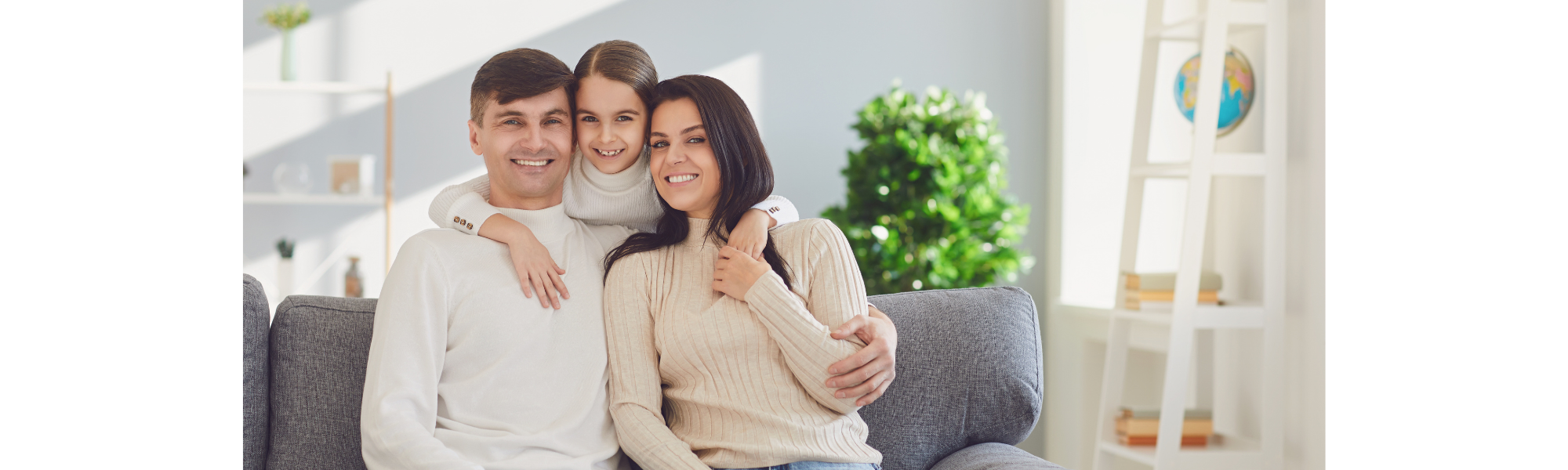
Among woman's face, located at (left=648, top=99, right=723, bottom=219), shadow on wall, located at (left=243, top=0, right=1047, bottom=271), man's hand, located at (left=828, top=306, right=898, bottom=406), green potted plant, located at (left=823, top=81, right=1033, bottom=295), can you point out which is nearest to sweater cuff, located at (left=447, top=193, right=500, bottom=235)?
woman's face, located at (left=648, top=99, right=723, bottom=219)

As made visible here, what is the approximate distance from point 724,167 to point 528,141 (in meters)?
0.29

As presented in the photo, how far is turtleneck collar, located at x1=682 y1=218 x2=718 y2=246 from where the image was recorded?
4.69ft

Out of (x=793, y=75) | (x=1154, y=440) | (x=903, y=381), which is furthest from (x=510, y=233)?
(x=793, y=75)

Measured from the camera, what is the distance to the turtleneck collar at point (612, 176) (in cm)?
142

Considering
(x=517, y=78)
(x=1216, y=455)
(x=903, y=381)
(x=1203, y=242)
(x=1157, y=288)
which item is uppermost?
(x=517, y=78)

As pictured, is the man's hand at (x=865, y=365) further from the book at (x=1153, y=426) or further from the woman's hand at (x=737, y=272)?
the book at (x=1153, y=426)

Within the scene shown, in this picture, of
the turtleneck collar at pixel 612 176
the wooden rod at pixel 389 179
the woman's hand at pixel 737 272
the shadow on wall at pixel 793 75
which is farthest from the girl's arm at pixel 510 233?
the shadow on wall at pixel 793 75

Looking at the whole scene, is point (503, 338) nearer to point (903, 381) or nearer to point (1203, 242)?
point (903, 381)

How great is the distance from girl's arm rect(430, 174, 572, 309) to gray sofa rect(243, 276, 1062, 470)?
0.66 feet

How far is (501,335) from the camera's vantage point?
129 cm

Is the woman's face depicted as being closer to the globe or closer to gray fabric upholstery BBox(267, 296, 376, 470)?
gray fabric upholstery BBox(267, 296, 376, 470)

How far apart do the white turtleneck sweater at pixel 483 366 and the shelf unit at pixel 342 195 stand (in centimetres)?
207
